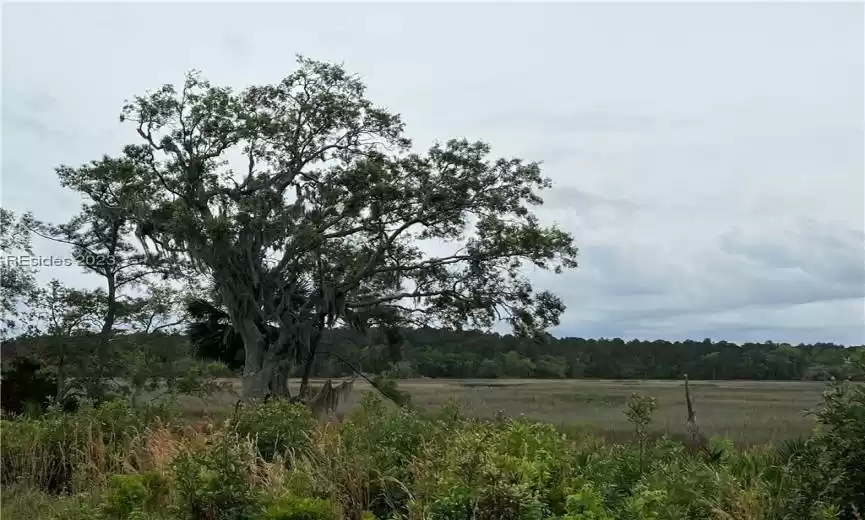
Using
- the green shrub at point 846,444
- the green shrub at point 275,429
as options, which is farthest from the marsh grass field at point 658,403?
the green shrub at point 846,444

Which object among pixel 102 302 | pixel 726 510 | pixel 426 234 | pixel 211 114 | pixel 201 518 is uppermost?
pixel 211 114

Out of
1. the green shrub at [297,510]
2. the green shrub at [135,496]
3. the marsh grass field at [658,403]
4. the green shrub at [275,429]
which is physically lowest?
the green shrub at [135,496]

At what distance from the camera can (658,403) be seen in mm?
8188

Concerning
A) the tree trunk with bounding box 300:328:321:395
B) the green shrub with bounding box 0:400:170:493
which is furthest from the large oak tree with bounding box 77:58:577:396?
the green shrub with bounding box 0:400:170:493

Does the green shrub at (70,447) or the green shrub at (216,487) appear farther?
the green shrub at (70,447)

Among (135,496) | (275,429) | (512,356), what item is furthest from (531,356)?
(135,496)

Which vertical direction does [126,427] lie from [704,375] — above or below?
below

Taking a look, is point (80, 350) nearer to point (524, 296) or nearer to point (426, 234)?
point (426, 234)

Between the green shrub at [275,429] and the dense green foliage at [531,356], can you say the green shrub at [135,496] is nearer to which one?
the green shrub at [275,429]

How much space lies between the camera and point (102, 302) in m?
17.9

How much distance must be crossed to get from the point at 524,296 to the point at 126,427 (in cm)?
1096

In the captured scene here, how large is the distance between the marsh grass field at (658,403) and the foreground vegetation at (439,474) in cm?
79

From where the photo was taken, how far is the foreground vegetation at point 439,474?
4516 mm

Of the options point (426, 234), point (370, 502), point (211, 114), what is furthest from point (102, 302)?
point (370, 502)
